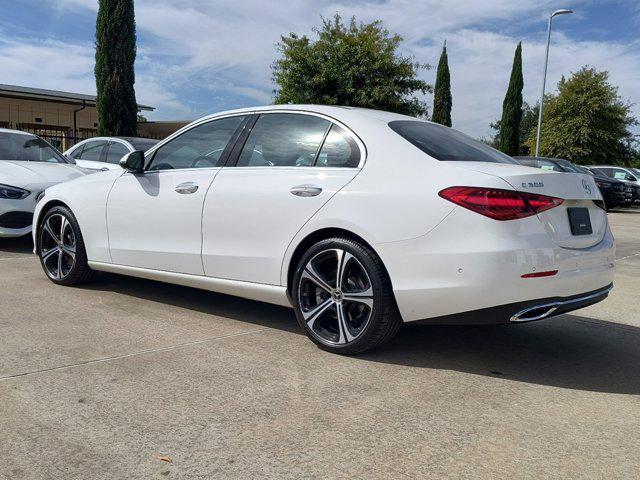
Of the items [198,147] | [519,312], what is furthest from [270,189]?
[519,312]

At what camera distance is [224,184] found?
4328mm

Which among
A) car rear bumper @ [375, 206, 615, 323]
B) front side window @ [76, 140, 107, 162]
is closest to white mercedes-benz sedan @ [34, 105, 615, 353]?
car rear bumper @ [375, 206, 615, 323]

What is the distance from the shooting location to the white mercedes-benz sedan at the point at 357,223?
10.8 feet

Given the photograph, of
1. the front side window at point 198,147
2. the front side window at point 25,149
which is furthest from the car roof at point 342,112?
the front side window at point 25,149

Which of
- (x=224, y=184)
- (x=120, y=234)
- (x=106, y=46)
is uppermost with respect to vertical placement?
(x=106, y=46)

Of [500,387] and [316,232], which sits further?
[316,232]

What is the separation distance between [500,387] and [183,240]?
244 cm

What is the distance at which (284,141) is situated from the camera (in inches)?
168

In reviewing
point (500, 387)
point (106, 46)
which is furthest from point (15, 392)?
point (106, 46)

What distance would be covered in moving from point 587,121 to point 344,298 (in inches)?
1469

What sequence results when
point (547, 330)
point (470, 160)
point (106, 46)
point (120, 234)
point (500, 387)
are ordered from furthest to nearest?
point (106, 46)
point (120, 234)
point (547, 330)
point (470, 160)
point (500, 387)

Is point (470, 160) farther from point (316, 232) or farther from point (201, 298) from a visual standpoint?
point (201, 298)

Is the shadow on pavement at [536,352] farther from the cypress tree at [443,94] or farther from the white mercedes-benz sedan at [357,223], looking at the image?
the cypress tree at [443,94]

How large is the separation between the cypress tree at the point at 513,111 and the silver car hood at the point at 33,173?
31.4 meters
